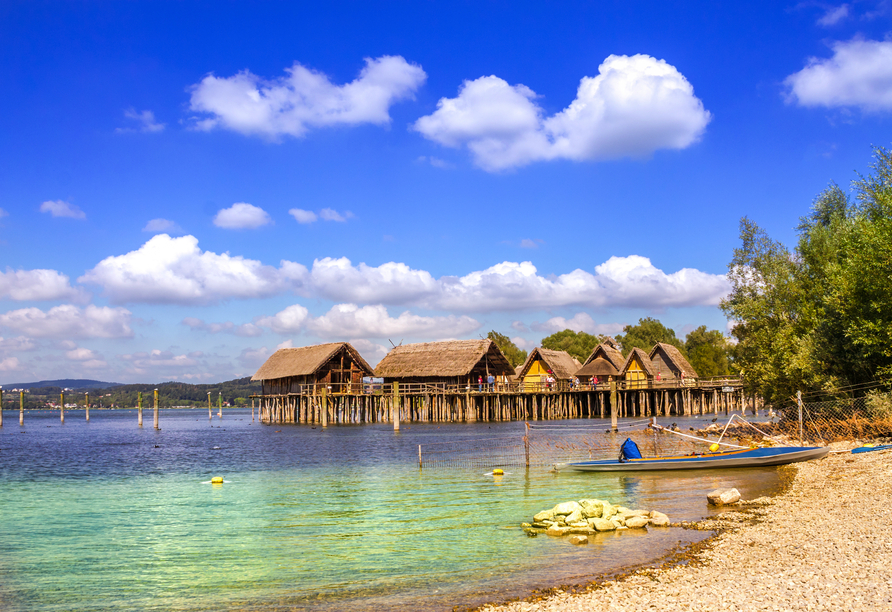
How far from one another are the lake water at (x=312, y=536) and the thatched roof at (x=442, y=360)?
103 ft

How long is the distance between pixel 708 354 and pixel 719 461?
83315 mm

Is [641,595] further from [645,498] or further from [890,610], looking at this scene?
[645,498]

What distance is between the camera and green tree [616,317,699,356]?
10825 cm

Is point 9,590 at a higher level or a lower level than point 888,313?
lower

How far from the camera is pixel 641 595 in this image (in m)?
7.82

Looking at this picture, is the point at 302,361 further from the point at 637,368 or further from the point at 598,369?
the point at 637,368

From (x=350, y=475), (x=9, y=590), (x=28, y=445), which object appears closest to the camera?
(x=9, y=590)

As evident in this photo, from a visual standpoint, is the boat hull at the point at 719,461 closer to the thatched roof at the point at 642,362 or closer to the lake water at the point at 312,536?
the lake water at the point at 312,536

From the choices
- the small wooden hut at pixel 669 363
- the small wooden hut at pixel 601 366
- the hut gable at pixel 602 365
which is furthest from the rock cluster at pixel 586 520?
the small wooden hut at pixel 669 363

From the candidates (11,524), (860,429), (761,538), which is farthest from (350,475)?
(860,429)

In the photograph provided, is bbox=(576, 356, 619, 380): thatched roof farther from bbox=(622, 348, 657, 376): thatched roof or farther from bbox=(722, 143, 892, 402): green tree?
bbox=(722, 143, 892, 402): green tree

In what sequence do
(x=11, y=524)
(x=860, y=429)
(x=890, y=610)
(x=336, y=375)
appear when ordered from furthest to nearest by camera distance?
(x=336, y=375)
(x=860, y=429)
(x=11, y=524)
(x=890, y=610)

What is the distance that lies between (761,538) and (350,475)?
1567cm

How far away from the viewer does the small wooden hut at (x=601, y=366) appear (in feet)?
220
